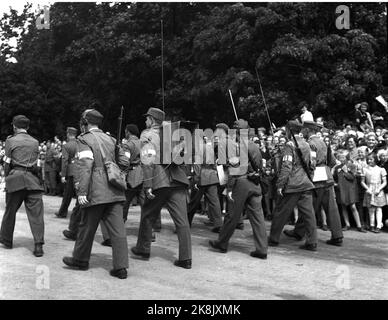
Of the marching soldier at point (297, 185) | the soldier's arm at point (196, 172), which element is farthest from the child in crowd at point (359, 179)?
the soldier's arm at point (196, 172)

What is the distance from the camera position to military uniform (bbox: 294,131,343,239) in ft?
32.3

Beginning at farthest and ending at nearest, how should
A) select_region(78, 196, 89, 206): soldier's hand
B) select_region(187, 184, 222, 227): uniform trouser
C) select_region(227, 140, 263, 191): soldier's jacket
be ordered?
select_region(187, 184, 222, 227): uniform trouser → select_region(227, 140, 263, 191): soldier's jacket → select_region(78, 196, 89, 206): soldier's hand

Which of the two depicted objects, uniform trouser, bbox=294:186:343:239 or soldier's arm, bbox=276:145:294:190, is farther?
uniform trouser, bbox=294:186:343:239

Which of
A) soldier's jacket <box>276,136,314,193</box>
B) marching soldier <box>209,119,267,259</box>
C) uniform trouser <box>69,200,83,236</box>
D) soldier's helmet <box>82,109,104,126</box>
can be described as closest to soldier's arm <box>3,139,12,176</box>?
uniform trouser <box>69,200,83,236</box>

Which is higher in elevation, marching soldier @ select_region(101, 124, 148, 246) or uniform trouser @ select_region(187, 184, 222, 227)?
marching soldier @ select_region(101, 124, 148, 246)

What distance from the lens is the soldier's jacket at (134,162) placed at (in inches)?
402

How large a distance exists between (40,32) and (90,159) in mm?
39585

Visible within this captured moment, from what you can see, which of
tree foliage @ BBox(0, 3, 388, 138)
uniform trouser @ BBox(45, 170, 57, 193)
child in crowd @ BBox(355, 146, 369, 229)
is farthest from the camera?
tree foliage @ BBox(0, 3, 388, 138)

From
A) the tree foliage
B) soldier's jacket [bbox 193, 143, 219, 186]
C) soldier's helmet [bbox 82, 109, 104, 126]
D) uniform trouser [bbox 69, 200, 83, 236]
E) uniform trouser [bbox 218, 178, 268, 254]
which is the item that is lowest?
uniform trouser [bbox 69, 200, 83, 236]

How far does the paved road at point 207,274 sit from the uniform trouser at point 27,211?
0.32 meters

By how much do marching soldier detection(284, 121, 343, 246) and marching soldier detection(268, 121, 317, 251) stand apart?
628mm

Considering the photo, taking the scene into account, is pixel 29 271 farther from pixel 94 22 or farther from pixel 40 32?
pixel 40 32

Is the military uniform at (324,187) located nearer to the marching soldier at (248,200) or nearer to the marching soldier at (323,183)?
the marching soldier at (323,183)

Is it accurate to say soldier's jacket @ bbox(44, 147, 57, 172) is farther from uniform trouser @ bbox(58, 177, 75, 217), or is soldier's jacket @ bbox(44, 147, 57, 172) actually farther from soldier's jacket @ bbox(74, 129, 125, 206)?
soldier's jacket @ bbox(74, 129, 125, 206)
